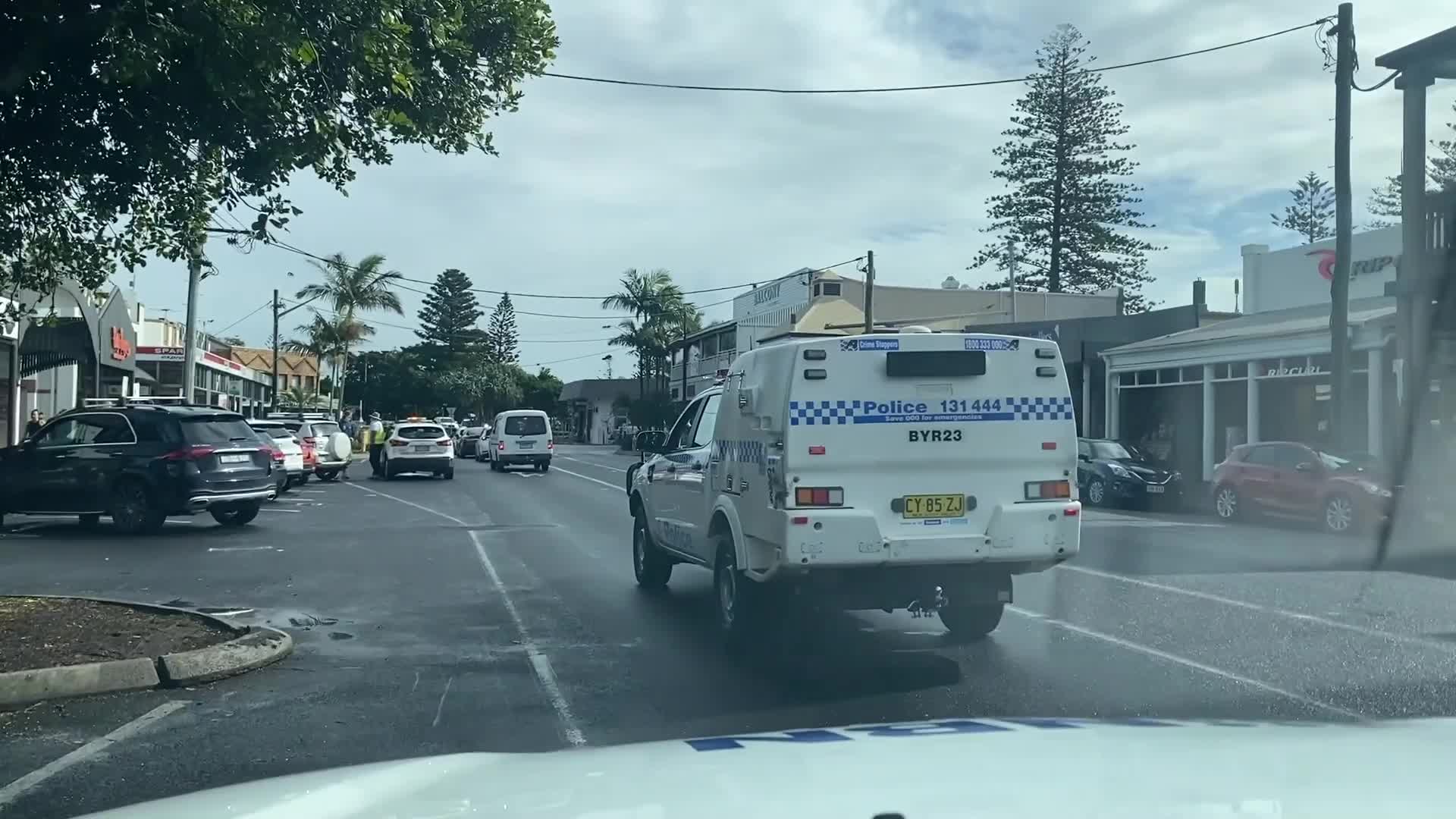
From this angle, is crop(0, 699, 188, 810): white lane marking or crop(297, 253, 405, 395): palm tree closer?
crop(0, 699, 188, 810): white lane marking

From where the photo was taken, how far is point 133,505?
57.0 feet

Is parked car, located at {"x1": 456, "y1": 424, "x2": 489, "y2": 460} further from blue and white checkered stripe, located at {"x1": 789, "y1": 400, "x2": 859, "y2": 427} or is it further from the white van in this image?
blue and white checkered stripe, located at {"x1": 789, "y1": 400, "x2": 859, "y2": 427}

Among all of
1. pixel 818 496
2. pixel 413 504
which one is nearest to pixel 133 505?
pixel 413 504

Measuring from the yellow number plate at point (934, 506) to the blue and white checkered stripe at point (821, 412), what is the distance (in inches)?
27.1

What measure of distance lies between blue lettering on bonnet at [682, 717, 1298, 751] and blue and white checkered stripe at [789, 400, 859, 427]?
14.4 feet

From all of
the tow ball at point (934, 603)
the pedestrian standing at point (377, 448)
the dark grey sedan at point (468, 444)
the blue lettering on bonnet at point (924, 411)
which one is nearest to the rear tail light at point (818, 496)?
the blue lettering on bonnet at point (924, 411)

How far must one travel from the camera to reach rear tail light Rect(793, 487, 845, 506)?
8023 mm

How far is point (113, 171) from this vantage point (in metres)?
9.75

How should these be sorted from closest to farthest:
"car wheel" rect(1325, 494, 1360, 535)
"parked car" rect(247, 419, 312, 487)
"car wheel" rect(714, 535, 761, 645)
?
"car wheel" rect(714, 535, 761, 645)
"car wheel" rect(1325, 494, 1360, 535)
"parked car" rect(247, 419, 312, 487)

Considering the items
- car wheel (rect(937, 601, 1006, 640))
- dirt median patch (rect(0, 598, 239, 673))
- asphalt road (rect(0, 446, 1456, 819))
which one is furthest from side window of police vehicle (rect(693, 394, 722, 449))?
dirt median patch (rect(0, 598, 239, 673))

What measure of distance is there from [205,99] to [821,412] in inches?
197

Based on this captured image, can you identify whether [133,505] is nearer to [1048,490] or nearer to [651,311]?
[1048,490]

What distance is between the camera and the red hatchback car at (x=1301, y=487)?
17891 millimetres

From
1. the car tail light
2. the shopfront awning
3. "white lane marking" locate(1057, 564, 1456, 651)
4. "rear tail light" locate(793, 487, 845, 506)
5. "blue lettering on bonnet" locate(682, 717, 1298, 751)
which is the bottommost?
"white lane marking" locate(1057, 564, 1456, 651)
